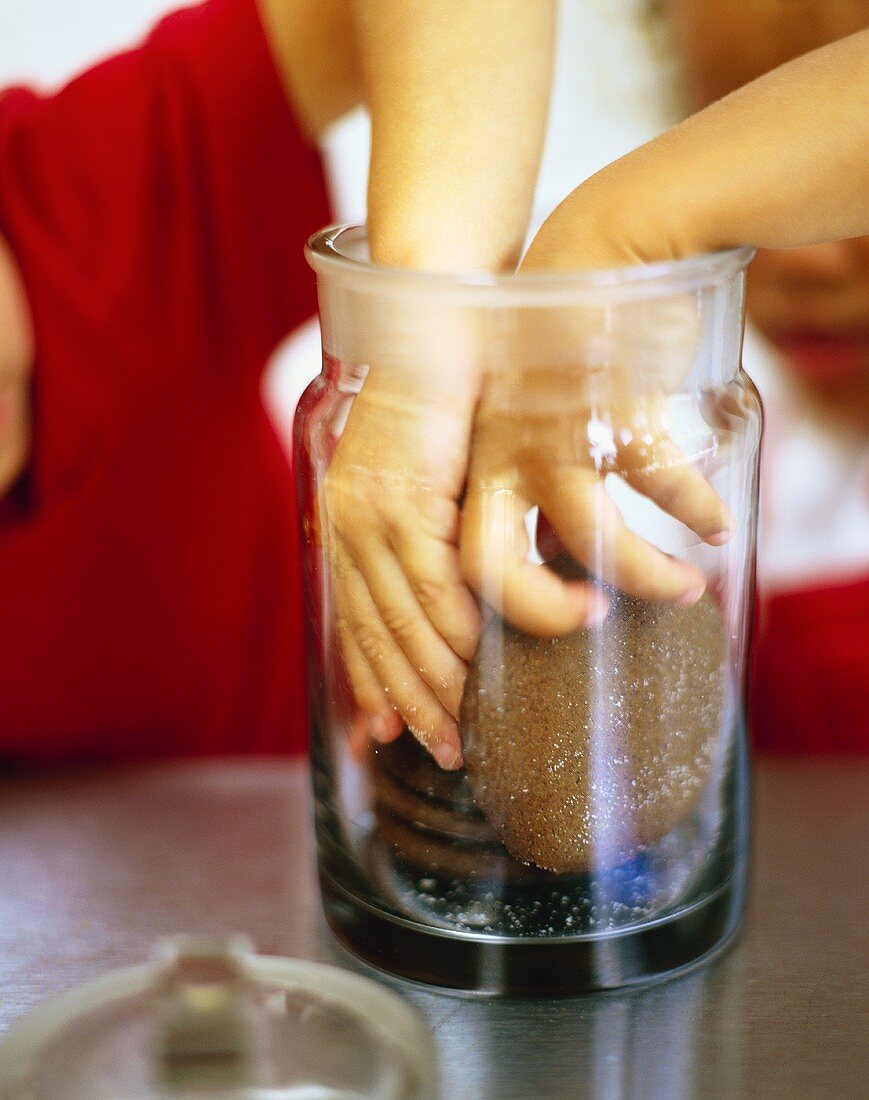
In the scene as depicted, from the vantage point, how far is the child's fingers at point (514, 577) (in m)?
0.28

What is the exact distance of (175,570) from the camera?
0.58m

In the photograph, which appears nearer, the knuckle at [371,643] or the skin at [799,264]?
the knuckle at [371,643]

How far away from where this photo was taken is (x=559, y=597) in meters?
0.28

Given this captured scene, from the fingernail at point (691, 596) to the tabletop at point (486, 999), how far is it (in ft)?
0.31

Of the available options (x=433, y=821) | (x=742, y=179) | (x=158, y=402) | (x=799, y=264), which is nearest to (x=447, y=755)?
(x=433, y=821)

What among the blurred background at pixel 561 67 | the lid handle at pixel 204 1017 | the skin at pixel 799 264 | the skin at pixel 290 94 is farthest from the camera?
the blurred background at pixel 561 67

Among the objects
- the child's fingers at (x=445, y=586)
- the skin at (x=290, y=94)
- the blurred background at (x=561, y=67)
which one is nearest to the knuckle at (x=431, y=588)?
the child's fingers at (x=445, y=586)

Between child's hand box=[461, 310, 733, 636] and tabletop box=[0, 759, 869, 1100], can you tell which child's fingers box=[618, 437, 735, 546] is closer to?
child's hand box=[461, 310, 733, 636]

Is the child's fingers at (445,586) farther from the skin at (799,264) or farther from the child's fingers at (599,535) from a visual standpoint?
the skin at (799,264)

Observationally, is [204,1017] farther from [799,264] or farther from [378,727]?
[799,264]

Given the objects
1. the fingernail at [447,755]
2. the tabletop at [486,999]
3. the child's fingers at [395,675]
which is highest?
the child's fingers at [395,675]

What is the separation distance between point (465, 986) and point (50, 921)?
0.12 meters

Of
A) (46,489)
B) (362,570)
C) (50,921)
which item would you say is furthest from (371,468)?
(46,489)

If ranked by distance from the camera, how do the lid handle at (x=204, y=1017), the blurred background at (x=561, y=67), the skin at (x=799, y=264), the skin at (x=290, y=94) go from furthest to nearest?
the blurred background at (x=561, y=67), the skin at (x=799, y=264), the skin at (x=290, y=94), the lid handle at (x=204, y=1017)
